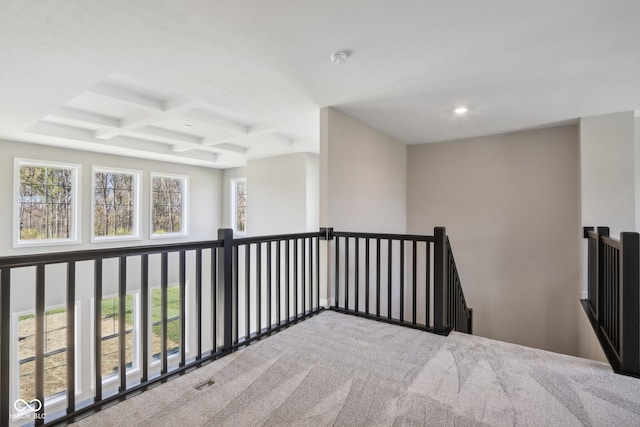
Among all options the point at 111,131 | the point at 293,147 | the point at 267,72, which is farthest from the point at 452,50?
the point at 111,131

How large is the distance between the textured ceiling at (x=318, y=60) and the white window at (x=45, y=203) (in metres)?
1.40

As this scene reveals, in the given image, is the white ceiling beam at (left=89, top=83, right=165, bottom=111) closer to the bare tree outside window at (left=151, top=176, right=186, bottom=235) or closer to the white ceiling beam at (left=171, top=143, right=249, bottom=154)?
the white ceiling beam at (left=171, top=143, right=249, bottom=154)

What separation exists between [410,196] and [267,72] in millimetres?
3570

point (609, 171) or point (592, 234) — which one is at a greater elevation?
point (609, 171)

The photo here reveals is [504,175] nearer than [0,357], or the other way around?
[0,357]

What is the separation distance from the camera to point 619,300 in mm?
2141

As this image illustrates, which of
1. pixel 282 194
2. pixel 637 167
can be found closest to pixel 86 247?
pixel 282 194

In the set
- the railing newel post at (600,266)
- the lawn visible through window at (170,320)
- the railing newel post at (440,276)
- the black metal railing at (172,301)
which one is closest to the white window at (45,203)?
the black metal railing at (172,301)

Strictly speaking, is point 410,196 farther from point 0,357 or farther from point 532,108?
point 0,357

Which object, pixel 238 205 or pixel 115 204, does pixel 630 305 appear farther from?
pixel 115 204

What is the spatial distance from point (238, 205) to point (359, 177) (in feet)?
15.6

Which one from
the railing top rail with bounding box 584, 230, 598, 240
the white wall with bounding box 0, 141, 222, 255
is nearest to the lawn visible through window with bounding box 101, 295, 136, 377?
the white wall with bounding box 0, 141, 222, 255

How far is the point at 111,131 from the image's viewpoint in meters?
4.38

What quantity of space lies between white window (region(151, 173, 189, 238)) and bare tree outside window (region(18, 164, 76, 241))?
4.83 feet
